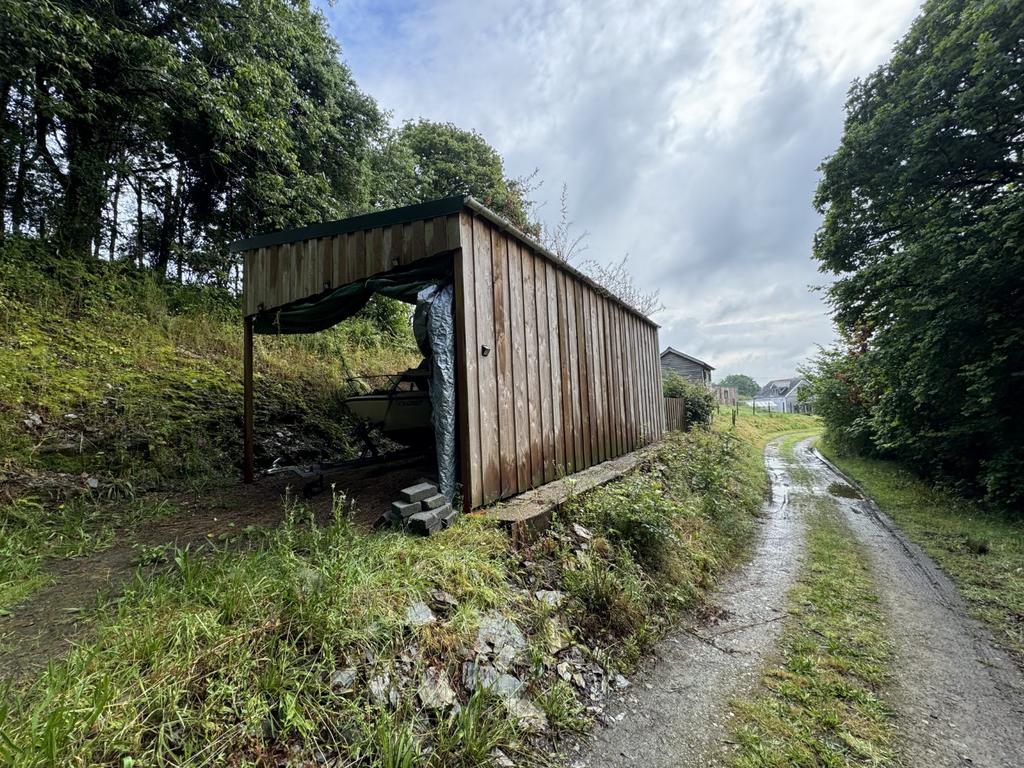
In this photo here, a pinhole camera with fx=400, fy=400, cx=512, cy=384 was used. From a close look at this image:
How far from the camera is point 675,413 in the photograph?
38.1 ft

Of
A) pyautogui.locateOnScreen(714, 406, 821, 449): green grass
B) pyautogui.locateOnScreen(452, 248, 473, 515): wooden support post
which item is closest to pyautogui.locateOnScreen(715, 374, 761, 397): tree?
pyautogui.locateOnScreen(714, 406, 821, 449): green grass

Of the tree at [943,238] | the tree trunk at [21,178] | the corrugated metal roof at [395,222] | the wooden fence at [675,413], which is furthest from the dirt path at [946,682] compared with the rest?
the tree trunk at [21,178]

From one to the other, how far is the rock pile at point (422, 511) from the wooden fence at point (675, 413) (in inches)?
337

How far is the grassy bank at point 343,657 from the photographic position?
53.2 inches

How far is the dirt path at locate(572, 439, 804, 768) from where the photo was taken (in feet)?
6.42

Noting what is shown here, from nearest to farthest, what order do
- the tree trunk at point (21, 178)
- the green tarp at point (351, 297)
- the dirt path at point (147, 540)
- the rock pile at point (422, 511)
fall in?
1. the dirt path at point (147, 540)
2. the rock pile at point (422, 511)
3. the green tarp at point (351, 297)
4. the tree trunk at point (21, 178)

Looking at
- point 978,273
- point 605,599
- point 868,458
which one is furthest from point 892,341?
point 605,599

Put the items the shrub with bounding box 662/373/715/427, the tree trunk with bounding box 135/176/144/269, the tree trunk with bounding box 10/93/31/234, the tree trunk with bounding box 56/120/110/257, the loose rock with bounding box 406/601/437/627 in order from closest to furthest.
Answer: the loose rock with bounding box 406/601/437/627 → the tree trunk with bounding box 10/93/31/234 → the tree trunk with bounding box 56/120/110/257 → the tree trunk with bounding box 135/176/144/269 → the shrub with bounding box 662/373/715/427

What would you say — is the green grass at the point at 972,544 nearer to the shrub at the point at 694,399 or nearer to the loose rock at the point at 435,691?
the loose rock at the point at 435,691

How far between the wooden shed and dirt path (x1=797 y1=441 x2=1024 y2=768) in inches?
111

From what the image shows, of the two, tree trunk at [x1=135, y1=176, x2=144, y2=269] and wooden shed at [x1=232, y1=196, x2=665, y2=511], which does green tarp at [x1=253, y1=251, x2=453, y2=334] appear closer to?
wooden shed at [x1=232, y1=196, x2=665, y2=511]

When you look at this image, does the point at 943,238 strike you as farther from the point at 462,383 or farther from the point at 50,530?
the point at 50,530

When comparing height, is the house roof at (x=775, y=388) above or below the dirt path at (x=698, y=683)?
above

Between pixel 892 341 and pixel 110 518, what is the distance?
36.6ft
